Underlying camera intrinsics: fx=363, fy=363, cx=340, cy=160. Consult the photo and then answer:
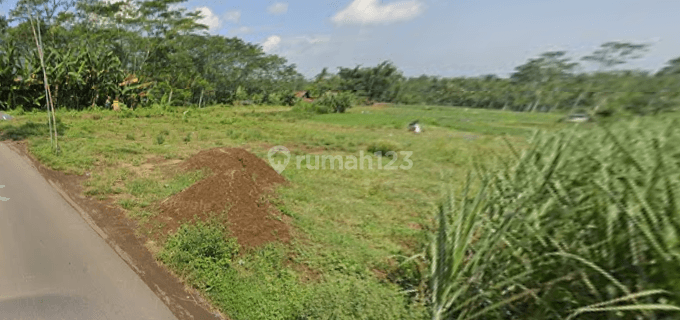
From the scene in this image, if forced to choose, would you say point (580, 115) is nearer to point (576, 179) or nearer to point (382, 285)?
point (576, 179)

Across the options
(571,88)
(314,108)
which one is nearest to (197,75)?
(314,108)

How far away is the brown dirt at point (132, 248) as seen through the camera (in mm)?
2844

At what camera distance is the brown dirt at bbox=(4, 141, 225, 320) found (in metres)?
2.84

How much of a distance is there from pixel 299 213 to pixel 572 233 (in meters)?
3.41

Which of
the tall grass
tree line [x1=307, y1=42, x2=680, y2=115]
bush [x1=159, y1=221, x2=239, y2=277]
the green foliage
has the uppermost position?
tree line [x1=307, y1=42, x2=680, y2=115]

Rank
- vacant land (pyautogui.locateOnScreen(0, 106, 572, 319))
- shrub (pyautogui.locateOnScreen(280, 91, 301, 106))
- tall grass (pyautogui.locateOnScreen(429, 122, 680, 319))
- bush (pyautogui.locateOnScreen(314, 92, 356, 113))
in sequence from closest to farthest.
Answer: tall grass (pyautogui.locateOnScreen(429, 122, 680, 319)) < vacant land (pyautogui.locateOnScreen(0, 106, 572, 319)) < bush (pyautogui.locateOnScreen(314, 92, 356, 113)) < shrub (pyautogui.locateOnScreen(280, 91, 301, 106))

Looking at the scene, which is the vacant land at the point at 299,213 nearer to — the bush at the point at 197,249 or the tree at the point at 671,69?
the bush at the point at 197,249

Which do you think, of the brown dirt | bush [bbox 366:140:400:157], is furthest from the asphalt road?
bush [bbox 366:140:400:157]

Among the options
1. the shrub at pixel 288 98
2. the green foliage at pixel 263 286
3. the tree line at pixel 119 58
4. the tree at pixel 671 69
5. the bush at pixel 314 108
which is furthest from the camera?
the shrub at pixel 288 98

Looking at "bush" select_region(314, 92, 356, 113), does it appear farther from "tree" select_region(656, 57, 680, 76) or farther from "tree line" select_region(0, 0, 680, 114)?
"tree" select_region(656, 57, 680, 76)

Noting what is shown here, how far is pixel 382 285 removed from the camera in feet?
10.1

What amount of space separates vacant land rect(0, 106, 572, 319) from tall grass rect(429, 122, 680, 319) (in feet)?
0.88

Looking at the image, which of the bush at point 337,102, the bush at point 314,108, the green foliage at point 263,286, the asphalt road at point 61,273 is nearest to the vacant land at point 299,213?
the green foliage at point 263,286

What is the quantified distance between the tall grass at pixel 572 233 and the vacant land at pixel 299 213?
27cm
